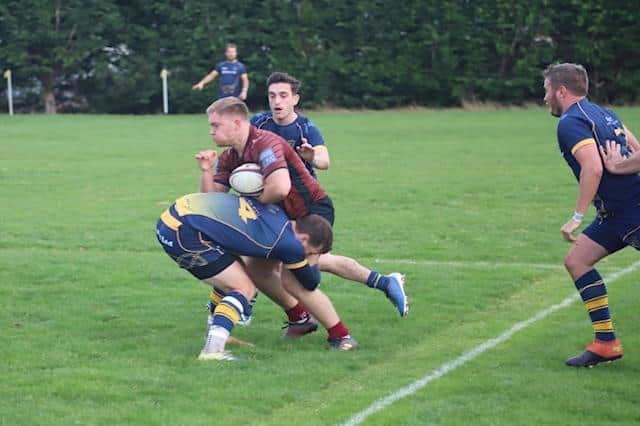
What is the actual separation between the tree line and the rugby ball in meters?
31.2

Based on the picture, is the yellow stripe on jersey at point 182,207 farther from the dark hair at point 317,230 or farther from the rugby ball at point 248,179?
the dark hair at point 317,230

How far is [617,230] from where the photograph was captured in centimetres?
724

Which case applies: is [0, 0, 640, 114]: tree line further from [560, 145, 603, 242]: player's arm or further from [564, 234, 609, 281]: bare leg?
[560, 145, 603, 242]: player's arm

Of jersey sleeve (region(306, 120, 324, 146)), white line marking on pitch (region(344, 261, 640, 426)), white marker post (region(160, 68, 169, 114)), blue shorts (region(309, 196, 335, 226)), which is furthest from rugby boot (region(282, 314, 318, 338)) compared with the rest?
white marker post (region(160, 68, 169, 114))

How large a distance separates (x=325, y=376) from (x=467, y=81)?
32086 mm

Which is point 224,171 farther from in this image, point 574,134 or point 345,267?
point 574,134

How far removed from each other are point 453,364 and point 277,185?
1558 mm

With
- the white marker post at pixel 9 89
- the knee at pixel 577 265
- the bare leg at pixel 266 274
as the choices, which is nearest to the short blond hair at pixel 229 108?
the bare leg at pixel 266 274

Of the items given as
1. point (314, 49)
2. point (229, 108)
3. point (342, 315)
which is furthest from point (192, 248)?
point (314, 49)

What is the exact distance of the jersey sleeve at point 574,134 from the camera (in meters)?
7.02

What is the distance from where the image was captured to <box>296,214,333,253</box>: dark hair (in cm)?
766

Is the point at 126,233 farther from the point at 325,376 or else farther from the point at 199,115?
the point at 199,115

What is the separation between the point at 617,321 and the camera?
28.2ft

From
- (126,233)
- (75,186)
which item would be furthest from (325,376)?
(75,186)
